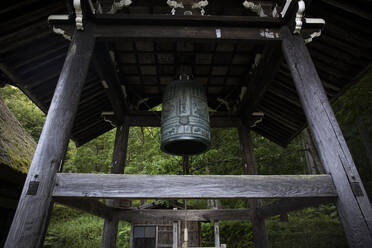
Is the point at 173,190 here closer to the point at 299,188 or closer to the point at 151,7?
the point at 299,188

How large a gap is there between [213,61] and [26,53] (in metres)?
2.91

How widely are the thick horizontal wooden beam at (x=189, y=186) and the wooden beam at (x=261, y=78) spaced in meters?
1.81

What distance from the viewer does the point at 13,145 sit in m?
3.53

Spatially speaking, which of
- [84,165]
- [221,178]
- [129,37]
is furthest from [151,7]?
[84,165]

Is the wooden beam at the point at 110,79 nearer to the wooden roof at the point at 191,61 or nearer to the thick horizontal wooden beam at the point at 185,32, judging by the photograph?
the wooden roof at the point at 191,61

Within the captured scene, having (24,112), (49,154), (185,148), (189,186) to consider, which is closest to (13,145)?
(49,154)

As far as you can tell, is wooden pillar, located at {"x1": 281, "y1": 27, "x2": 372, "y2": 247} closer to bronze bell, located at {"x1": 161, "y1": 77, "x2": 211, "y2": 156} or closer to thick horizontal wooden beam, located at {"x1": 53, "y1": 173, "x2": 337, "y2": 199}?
thick horizontal wooden beam, located at {"x1": 53, "y1": 173, "x2": 337, "y2": 199}

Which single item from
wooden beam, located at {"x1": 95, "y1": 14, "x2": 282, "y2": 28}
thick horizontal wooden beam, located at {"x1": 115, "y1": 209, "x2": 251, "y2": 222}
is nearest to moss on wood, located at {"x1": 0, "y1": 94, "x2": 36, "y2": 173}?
thick horizontal wooden beam, located at {"x1": 115, "y1": 209, "x2": 251, "y2": 222}

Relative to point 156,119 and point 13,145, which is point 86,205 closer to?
point 13,145

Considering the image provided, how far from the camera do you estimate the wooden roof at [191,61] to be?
9.17 feet

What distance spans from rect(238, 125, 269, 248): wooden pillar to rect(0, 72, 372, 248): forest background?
235 centimetres

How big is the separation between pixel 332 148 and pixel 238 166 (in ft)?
26.9

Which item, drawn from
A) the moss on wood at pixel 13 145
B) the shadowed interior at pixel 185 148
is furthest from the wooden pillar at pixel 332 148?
the moss on wood at pixel 13 145

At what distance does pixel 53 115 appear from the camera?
88.4 inches
